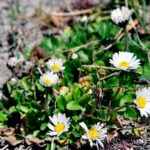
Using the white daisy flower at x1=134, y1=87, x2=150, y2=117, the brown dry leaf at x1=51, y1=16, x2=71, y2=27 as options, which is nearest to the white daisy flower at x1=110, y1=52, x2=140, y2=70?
the white daisy flower at x1=134, y1=87, x2=150, y2=117

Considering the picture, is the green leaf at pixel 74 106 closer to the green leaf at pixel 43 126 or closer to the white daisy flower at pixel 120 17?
the green leaf at pixel 43 126

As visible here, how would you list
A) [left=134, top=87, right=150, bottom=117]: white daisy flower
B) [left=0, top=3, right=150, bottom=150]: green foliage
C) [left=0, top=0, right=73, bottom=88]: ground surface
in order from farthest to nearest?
[left=0, top=0, right=73, bottom=88]: ground surface
[left=0, top=3, right=150, bottom=150]: green foliage
[left=134, top=87, right=150, bottom=117]: white daisy flower

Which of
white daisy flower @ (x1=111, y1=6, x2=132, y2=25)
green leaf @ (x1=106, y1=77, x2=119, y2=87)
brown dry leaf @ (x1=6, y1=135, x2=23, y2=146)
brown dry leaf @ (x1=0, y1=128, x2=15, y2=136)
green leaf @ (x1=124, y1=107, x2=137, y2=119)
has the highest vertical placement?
white daisy flower @ (x1=111, y1=6, x2=132, y2=25)

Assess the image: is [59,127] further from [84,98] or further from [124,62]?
[124,62]

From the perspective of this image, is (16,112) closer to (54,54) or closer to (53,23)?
(54,54)

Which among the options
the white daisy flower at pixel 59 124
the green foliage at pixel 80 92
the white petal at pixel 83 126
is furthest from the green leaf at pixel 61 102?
the white petal at pixel 83 126

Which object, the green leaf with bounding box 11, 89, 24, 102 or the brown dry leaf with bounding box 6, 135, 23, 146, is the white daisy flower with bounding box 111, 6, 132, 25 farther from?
the brown dry leaf with bounding box 6, 135, 23, 146

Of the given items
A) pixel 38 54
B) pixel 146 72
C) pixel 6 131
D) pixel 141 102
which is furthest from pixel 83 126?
pixel 38 54
